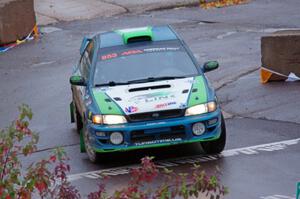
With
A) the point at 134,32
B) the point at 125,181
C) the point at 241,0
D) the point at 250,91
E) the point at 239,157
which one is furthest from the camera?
the point at 241,0

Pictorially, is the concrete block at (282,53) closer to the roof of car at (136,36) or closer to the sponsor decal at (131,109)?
the roof of car at (136,36)

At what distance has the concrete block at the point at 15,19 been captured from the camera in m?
24.4

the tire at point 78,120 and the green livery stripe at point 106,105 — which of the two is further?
the tire at point 78,120

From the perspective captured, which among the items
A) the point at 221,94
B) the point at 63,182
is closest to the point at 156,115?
the point at 221,94

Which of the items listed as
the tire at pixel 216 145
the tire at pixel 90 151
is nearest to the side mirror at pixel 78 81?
the tire at pixel 90 151

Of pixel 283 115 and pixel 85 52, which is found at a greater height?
pixel 85 52

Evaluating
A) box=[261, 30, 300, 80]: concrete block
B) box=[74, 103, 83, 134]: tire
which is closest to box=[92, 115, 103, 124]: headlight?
box=[74, 103, 83, 134]: tire

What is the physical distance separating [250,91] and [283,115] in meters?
2.06

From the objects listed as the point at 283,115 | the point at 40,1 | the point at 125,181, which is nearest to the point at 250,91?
the point at 283,115

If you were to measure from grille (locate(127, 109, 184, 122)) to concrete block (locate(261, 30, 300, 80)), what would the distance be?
5.54m

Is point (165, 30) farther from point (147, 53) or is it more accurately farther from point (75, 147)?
point (75, 147)

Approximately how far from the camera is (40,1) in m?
31.5

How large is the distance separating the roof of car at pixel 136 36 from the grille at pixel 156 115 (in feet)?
6.26

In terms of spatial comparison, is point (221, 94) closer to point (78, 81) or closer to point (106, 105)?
point (78, 81)
